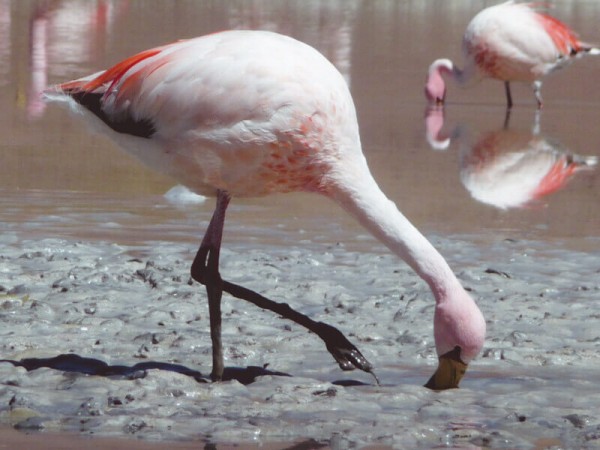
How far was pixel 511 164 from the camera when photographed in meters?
11.5

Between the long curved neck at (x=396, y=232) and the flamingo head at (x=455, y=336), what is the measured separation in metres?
0.06

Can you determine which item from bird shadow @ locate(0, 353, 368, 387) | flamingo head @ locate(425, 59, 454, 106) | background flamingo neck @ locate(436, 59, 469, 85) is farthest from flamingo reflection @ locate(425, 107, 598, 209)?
Answer: bird shadow @ locate(0, 353, 368, 387)

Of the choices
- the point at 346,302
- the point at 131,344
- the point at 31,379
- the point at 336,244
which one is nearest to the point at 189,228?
the point at 336,244

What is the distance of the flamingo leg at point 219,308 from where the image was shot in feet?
17.8

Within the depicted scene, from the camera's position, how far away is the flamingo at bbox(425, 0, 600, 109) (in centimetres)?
1684

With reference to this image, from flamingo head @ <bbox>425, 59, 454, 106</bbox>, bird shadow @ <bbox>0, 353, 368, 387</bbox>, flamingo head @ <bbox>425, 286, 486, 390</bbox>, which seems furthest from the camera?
flamingo head @ <bbox>425, 59, 454, 106</bbox>

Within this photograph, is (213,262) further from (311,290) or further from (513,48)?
(513,48)

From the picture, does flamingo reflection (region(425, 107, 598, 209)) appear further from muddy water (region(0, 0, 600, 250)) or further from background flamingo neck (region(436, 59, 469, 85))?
background flamingo neck (region(436, 59, 469, 85))

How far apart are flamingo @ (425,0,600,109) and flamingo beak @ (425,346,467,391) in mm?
11577

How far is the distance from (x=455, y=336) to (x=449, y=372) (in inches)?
6.4

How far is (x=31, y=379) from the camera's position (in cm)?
506

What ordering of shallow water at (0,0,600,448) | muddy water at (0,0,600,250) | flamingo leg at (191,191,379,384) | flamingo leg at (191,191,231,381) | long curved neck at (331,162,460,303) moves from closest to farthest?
shallow water at (0,0,600,448) < long curved neck at (331,162,460,303) < flamingo leg at (191,191,379,384) < flamingo leg at (191,191,231,381) < muddy water at (0,0,600,250)

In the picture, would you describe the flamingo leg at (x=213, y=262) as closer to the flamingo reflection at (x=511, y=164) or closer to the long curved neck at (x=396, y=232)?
the long curved neck at (x=396, y=232)

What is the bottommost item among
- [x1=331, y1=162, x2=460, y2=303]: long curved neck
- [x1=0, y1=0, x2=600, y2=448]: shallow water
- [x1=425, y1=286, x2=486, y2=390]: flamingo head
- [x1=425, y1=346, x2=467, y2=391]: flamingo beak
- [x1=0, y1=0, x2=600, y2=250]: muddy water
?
[x1=0, y1=0, x2=600, y2=250]: muddy water
